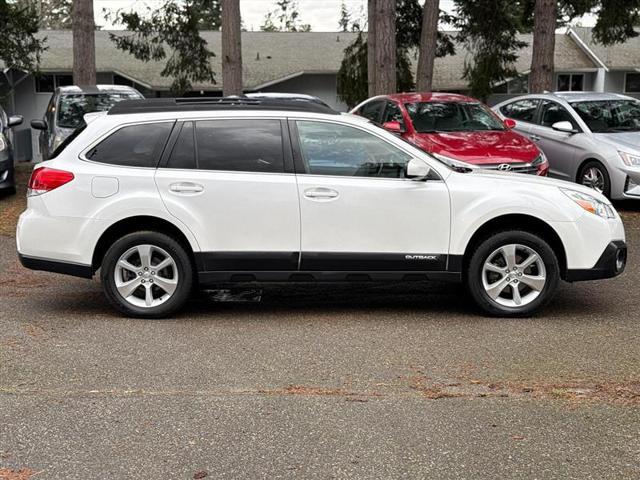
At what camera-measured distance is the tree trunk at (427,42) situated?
64.4 feet

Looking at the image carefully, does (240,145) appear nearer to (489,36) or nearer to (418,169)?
(418,169)

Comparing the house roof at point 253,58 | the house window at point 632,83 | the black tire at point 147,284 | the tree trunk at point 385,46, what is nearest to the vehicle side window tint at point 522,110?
the tree trunk at point 385,46

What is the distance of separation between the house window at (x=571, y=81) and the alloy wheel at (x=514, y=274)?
31.6 m

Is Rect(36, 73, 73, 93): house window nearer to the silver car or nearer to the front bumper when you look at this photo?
the silver car

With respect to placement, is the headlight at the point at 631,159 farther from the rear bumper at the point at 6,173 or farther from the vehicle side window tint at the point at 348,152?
the rear bumper at the point at 6,173

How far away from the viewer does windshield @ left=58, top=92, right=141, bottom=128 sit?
15.0 metres

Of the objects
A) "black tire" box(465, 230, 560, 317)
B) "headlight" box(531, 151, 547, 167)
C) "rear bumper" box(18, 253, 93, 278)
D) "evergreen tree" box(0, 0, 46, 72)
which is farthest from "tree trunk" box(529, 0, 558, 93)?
"rear bumper" box(18, 253, 93, 278)

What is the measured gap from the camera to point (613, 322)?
22.6ft

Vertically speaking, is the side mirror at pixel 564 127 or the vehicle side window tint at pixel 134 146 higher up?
the vehicle side window tint at pixel 134 146

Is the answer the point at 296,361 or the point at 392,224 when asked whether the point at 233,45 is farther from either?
the point at 296,361

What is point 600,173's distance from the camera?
→ 12742 mm

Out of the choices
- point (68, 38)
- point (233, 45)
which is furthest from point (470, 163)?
point (68, 38)

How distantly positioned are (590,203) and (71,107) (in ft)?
36.0

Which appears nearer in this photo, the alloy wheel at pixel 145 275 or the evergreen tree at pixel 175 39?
the alloy wheel at pixel 145 275
